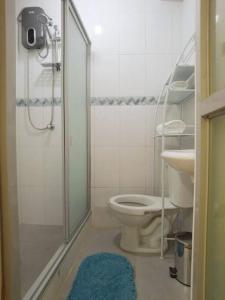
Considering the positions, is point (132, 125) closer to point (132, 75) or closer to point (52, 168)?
point (132, 75)

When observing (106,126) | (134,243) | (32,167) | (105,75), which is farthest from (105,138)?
(134,243)

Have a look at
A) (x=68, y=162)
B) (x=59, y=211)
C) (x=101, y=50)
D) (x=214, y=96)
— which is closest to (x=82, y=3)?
(x=101, y=50)

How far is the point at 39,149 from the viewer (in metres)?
1.87

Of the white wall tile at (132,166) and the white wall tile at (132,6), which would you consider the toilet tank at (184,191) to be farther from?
the white wall tile at (132,6)

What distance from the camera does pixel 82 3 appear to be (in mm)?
2104

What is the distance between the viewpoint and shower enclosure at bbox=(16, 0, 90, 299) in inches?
59.3

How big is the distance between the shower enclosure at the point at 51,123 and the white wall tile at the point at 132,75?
1.11ft

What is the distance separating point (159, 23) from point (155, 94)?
64 cm

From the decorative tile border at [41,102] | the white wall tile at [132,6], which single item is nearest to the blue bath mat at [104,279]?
the decorative tile border at [41,102]

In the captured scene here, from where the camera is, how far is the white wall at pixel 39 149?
66.8 inches

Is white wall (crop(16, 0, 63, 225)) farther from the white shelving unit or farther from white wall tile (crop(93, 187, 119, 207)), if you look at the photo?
the white shelving unit

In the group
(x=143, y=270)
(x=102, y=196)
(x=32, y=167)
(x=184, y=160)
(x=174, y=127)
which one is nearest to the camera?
(x=184, y=160)

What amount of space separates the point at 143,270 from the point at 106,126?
4.06ft

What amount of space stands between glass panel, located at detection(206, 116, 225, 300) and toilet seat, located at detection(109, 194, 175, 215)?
2.73 ft
